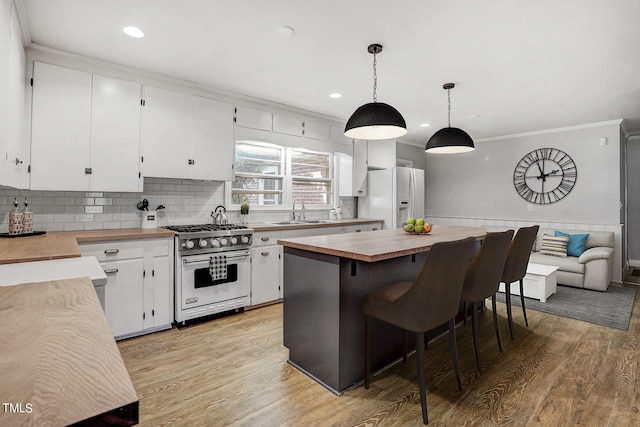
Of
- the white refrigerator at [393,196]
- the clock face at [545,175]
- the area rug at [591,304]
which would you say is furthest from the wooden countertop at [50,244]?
the clock face at [545,175]

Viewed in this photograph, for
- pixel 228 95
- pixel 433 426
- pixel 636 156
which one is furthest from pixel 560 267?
pixel 228 95

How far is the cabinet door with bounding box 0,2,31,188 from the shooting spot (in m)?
2.06

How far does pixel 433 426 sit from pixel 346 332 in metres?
0.67

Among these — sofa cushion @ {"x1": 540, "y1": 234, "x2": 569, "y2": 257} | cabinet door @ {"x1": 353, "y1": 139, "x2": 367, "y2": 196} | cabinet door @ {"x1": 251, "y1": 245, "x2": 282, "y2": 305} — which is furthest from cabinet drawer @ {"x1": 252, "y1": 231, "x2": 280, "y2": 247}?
sofa cushion @ {"x1": 540, "y1": 234, "x2": 569, "y2": 257}

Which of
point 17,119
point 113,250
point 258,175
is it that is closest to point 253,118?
point 258,175

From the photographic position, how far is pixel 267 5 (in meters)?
2.21

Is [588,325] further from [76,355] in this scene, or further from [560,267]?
[76,355]

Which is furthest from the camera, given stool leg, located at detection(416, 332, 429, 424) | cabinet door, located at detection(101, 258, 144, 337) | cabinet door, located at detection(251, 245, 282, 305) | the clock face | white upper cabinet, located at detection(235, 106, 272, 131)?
the clock face

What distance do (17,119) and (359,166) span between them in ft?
13.2

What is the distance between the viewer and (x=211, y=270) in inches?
131

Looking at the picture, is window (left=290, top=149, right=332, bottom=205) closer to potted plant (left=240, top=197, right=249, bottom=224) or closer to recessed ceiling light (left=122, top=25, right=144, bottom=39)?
potted plant (left=240, top=197, right=249, bottom=224)

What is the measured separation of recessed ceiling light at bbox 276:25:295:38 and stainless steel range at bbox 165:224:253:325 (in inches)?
74.2

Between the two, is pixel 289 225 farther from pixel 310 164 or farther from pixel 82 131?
pixel 82 131

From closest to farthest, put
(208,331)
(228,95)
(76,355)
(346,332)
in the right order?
(76,355)
(346,332)
(208,331)
(228,95)
